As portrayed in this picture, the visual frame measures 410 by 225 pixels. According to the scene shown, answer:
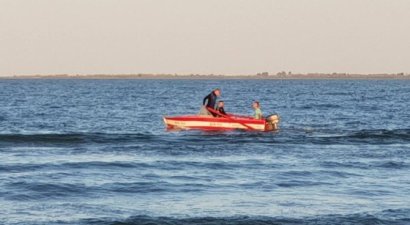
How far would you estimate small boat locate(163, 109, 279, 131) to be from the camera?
3694 centimetres

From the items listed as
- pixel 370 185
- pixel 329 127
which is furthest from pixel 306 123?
pixel 370 185

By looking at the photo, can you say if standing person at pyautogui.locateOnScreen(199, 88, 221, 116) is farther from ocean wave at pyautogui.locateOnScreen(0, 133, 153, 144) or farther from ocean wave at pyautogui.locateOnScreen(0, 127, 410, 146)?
ocean wave at pyautogui.locateOnScreen(0, 133, 153, 144)

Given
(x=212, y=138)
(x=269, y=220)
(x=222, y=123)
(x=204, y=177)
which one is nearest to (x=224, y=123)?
(x=222, y=123)

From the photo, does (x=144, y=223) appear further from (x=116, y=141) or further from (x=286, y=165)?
(x=116, y=141)

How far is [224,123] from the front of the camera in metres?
36.9

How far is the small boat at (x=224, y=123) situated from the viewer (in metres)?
36.9

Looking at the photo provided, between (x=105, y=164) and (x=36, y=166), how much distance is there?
1.87 metres

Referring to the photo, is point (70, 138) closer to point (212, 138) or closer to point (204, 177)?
point (212, 138)

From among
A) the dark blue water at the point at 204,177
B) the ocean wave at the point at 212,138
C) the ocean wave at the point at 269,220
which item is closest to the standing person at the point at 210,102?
the ocean wave at the point at 212,138

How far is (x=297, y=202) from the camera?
18188 millimetres

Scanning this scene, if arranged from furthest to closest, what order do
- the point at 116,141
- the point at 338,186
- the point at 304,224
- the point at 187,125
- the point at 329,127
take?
the point at 329,127 → the point at 187,125 → the point at 116,141 → the point at 338,186 → the point at 304,224

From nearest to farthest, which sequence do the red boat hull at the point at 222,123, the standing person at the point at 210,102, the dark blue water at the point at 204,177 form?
the dark blue water at the point at 204,177
the standing person at the point at 210,102
the red boat hull at the point at 222,123

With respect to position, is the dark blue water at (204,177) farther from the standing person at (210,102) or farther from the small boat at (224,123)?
the standing person at (210,102)

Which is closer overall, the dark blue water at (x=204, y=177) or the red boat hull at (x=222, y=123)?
the dark blue water at (x=204, y=177)
